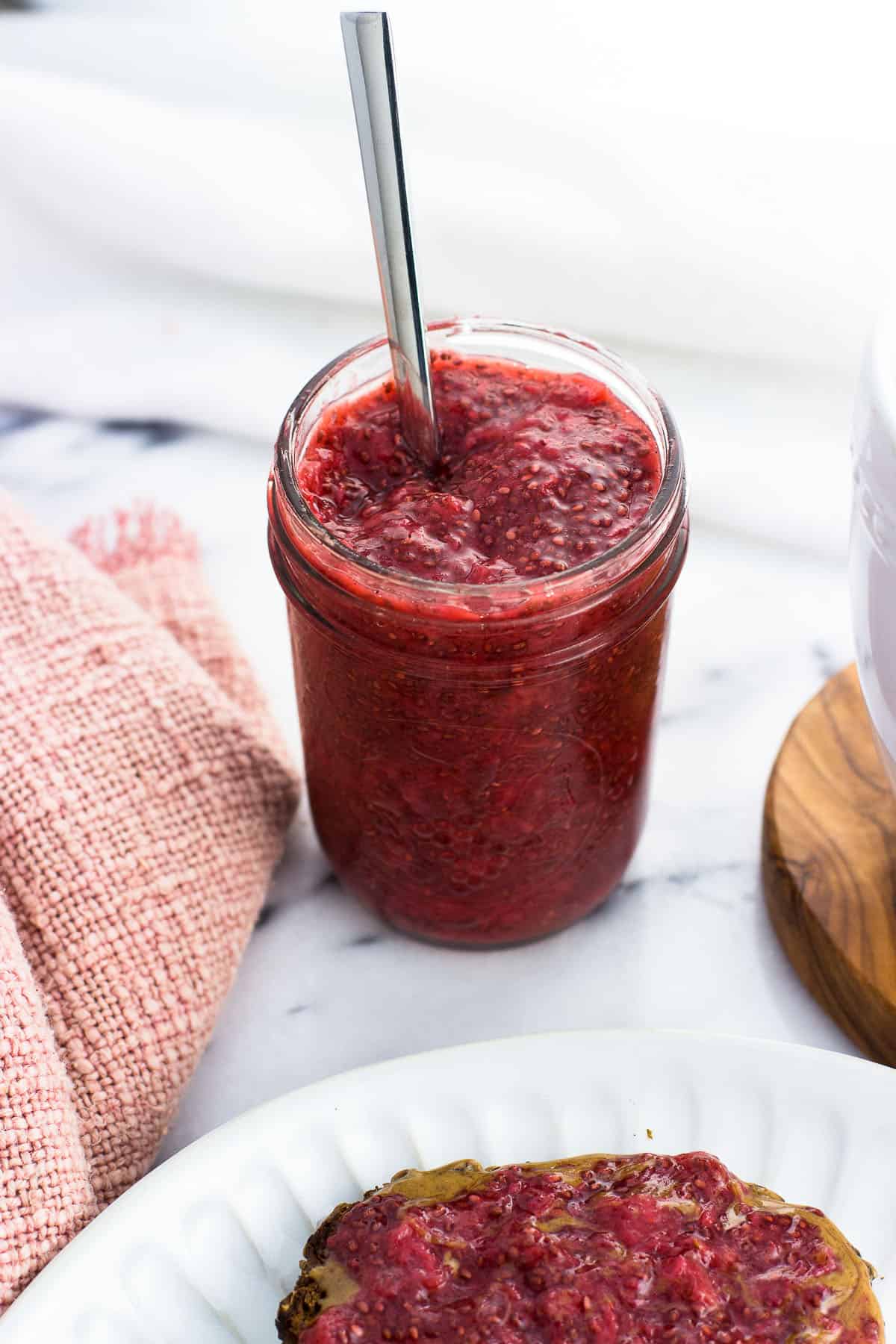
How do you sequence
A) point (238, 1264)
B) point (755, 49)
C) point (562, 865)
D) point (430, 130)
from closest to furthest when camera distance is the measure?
1. point (238, 1264)
2. point (562, 865)
3. point (755, 49)
4. point (430, 130)

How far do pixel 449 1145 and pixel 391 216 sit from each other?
0.80m

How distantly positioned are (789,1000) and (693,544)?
694 mm

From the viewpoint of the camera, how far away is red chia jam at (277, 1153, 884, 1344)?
1.21m

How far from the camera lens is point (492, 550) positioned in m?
1.41

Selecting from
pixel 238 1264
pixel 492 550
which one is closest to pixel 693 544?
pixel 492 550

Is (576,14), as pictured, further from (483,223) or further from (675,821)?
(675,821)

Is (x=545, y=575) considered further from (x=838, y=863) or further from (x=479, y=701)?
(x=838, y=863)

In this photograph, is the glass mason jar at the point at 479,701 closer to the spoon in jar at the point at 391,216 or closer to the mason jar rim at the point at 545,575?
the mason jar rim at the point at 545,575

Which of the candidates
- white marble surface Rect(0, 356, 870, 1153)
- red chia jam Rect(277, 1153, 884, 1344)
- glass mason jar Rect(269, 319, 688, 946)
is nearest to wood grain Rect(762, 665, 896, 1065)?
white marble surface Rect(0, 356, 870, 1153)

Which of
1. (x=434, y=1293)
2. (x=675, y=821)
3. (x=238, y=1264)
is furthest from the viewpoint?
(x=675, y=821)

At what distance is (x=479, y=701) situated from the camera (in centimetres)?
144

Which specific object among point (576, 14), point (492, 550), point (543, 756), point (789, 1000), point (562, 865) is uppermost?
point (576, 14)

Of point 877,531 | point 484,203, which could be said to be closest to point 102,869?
point 877,531

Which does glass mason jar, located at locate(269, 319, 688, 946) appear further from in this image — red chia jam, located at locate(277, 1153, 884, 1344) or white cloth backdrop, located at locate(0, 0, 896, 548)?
white cloth backdrop, located at locate(0, 0, 896, 548)
